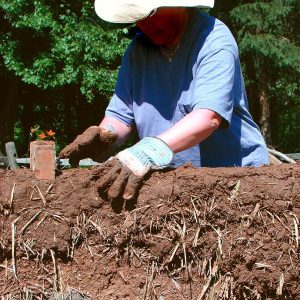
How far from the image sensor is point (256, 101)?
21688 millimetres

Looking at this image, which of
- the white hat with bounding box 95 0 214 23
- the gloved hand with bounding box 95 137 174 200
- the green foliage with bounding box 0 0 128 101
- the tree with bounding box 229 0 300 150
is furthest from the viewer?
the tree with bounding box 229 0 300 150

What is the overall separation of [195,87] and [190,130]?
0.35 m

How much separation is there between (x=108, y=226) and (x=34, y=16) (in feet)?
45.3

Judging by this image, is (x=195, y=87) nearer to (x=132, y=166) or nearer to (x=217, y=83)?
(x=217, y=83)

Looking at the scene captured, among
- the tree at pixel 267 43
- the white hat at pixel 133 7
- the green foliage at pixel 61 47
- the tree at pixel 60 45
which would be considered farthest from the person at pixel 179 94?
the tree at pixel 267 43

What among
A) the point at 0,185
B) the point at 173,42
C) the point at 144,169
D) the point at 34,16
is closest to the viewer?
the point at 144,169

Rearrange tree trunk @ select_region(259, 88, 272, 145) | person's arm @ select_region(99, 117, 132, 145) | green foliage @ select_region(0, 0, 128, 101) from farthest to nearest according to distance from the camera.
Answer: tree trunk @ select_region(259, 88, 272, 145)
green foliage @ select_region(0, 0, 128, 101)
person's arm @ select_region(99, 117, 132, 145)

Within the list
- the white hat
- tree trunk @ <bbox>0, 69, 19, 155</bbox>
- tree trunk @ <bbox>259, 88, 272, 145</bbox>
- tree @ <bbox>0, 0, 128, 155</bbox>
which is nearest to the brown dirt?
the white hat

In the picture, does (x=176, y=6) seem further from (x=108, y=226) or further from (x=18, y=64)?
(x=18, y=64)

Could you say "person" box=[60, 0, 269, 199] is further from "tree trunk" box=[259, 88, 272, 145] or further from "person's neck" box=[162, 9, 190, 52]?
"tree trunk" box=[259, 88, 272, 145]

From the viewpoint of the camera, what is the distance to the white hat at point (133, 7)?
9.66 feet

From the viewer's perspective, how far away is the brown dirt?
268 centimetres

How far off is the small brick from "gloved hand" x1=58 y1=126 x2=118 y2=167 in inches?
9.8

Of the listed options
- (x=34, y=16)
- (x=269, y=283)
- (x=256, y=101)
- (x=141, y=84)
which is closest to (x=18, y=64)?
(x=34, y=16)
